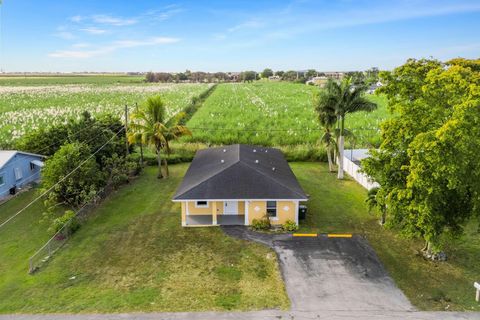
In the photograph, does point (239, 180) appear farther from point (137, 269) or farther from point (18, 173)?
point (18, 173)

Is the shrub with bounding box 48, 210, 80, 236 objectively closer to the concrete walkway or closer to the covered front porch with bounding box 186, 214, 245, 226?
the covered front porch with bounding box 186, 214, 245, 226

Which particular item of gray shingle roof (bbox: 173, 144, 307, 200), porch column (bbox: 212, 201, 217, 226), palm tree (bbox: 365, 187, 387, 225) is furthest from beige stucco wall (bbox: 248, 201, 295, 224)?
palm tree (bbox: 365, 187, 387, 225)

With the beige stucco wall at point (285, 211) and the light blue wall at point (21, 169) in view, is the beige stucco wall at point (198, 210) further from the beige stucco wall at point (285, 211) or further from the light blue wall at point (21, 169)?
the light blue wall at point (21, 169)

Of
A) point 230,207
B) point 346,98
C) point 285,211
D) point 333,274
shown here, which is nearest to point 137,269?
point 230,207

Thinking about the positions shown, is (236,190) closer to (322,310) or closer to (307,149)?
(322,310)

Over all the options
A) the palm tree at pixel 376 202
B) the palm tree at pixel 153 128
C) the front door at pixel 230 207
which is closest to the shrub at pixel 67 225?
the front door at pixel 230 207

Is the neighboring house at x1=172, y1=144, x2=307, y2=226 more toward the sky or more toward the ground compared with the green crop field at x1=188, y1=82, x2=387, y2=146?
more toward the ground
